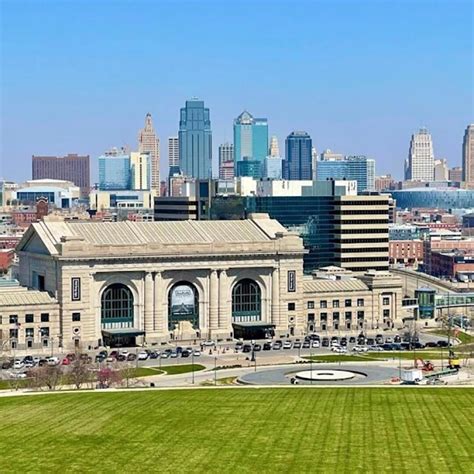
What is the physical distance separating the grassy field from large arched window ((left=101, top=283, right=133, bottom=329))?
1887 inches

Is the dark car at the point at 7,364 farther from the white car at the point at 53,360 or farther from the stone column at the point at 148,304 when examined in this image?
the stone column at the point at 148,304

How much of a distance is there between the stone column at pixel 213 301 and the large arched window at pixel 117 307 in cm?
985

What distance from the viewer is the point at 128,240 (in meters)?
159

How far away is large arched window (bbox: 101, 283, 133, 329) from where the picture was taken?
156m

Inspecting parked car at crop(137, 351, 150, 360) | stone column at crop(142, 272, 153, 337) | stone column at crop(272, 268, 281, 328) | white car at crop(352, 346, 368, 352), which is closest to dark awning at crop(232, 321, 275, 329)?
stone column at crop(272, 268, 281, 328)

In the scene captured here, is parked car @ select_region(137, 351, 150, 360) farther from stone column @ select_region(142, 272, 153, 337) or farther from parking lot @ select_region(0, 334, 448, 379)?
stone column @ select_region(142, 272, 153, 337)

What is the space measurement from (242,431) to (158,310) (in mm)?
71126

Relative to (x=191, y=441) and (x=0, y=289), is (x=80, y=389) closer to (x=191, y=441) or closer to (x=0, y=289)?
(x=191, y=441)

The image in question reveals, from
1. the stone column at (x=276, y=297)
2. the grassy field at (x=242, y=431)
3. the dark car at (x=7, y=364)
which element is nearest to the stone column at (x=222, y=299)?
the stone column at (x=276, y=297)

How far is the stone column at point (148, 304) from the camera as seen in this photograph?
514 ft

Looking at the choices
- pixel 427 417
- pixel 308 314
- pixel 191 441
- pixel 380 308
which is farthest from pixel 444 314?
pixel 191 441

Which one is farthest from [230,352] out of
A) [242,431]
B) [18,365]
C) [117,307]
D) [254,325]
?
[242,431]

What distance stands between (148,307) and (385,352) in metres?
28.4

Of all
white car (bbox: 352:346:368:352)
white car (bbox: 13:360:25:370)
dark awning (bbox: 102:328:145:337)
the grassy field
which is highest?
dark awning (bbox: 102:328:145:337)
